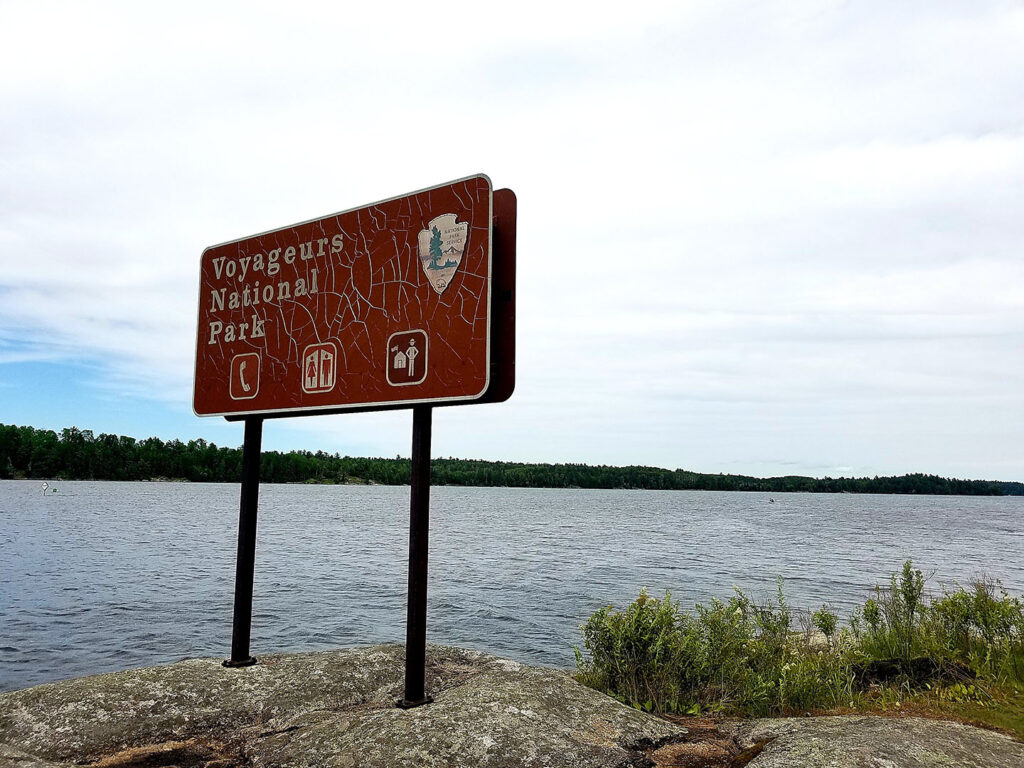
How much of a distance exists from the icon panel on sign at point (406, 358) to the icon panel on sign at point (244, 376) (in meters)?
2.22

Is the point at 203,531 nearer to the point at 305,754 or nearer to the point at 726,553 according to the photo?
the point at 726,553

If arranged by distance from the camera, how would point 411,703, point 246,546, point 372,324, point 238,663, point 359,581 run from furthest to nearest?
point 359,581
point 246,546
point 238,663
point 372,324
point 411,703

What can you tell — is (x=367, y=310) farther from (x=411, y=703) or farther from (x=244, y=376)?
(x=411, y=703)

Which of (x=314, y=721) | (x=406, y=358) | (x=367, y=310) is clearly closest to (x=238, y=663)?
(x=314, y=721)

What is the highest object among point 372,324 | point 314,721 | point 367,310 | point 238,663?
point 367,310

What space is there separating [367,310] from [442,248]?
110 centimetres

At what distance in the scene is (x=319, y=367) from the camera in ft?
24.5

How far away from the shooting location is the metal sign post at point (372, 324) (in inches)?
251

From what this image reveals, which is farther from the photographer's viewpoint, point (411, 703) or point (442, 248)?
point (442, 248)

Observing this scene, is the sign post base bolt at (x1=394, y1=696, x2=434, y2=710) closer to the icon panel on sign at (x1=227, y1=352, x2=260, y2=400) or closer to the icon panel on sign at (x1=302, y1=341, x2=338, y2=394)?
the icon panel on sign at (x1=302, y1=341, x2=338, y2=394)

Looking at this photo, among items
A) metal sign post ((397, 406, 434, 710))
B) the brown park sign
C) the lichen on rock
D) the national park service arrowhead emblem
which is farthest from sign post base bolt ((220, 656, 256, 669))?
the national park service arrowhead emblem

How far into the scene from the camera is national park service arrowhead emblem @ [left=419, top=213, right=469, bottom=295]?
257 inches

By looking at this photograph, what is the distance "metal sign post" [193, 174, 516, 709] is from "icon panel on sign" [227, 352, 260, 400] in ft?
0.05

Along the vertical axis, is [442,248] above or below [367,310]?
above
